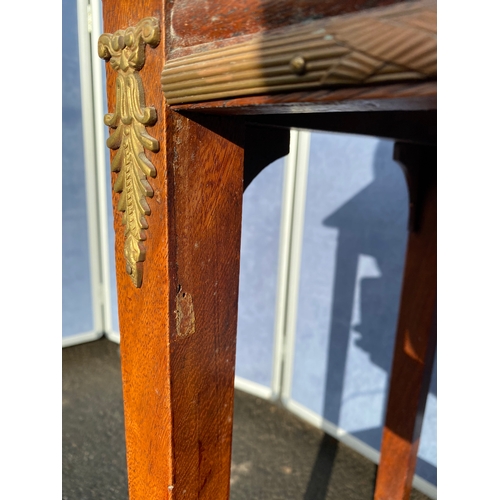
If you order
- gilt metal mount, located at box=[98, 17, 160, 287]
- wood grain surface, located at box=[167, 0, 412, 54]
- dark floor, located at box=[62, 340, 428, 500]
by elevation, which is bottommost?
dark floor, located at box=[62, 340, 428, 500]

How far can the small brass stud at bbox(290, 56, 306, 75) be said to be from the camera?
27 cm

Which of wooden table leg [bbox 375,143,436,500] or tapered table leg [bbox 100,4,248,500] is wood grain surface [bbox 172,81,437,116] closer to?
tapered table leg [bbox 100,4,248,500]

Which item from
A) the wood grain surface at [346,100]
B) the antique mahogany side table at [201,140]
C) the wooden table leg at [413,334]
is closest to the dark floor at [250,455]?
the wooden table leg at [413,334]

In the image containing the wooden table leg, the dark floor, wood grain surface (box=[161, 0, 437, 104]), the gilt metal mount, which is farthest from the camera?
the dark floor

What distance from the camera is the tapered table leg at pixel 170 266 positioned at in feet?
1.25

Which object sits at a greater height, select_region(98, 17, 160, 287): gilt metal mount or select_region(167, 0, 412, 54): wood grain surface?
select_region(167, 0, 412, 54): wood grain surface

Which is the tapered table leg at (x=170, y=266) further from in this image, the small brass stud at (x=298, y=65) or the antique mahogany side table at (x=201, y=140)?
the small brass stud at (x=298, y=65)

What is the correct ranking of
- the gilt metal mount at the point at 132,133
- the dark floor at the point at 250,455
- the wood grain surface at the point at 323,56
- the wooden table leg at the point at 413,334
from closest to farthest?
the wood grain surface at the point at 323,56, the gilt metal mount at the point at 132,133, the wooden table leg at the point at 413,334, the dark floor at the point at 250,455

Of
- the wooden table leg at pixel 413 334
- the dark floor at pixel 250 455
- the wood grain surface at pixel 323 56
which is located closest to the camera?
the wood grain surface at pixel 323 56

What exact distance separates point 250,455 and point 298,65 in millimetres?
1512

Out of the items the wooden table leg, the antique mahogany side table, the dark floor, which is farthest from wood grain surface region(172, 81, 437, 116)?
the dark floor

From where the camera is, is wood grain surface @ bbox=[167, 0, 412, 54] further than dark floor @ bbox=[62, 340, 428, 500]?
No

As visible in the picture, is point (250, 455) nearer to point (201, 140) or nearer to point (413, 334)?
point (413, 334)
